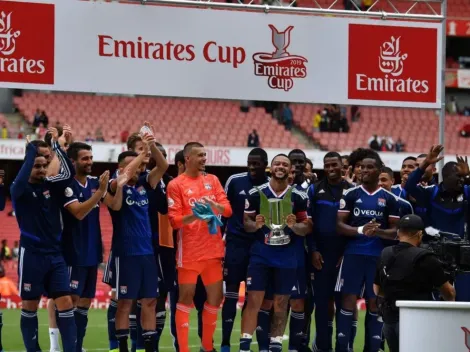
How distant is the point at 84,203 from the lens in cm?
1016

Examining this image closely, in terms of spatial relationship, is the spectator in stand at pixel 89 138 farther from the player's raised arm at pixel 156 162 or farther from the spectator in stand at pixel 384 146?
the player's raised arm at pixel 156 162

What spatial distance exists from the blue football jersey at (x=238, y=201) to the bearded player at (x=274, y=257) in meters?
0.35

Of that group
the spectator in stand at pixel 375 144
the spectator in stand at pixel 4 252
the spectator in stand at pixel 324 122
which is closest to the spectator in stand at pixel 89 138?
the spectator in stand at pixel 4 252

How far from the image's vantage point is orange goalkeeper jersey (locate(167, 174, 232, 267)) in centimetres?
1067

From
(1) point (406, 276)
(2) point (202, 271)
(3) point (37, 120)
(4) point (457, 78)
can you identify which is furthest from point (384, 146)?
(1) point (406, 276)

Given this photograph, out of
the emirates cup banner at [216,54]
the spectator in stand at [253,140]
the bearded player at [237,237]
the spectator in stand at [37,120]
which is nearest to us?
the bearded player at [237,237]

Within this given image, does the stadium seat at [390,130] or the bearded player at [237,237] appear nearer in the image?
the bearded player at [237,237]

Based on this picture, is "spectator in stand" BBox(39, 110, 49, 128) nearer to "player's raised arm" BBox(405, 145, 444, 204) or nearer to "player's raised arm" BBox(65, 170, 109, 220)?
"player's raised arm" BBox(405, 145, 444, 204)

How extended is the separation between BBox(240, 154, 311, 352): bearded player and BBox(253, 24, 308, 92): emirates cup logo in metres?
1.99

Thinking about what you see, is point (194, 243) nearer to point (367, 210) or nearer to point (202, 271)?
point (202, 271)

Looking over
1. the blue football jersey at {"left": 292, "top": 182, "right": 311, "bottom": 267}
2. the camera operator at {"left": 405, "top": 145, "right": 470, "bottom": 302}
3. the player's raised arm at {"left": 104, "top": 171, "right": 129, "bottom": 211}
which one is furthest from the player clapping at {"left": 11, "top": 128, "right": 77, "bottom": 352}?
the camera operator at {"left": 405, "top": 145, "right": 470, "bottom": 302}

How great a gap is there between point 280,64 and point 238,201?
207 cm

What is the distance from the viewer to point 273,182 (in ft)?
35.9

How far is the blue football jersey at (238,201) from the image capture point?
37.2ft
